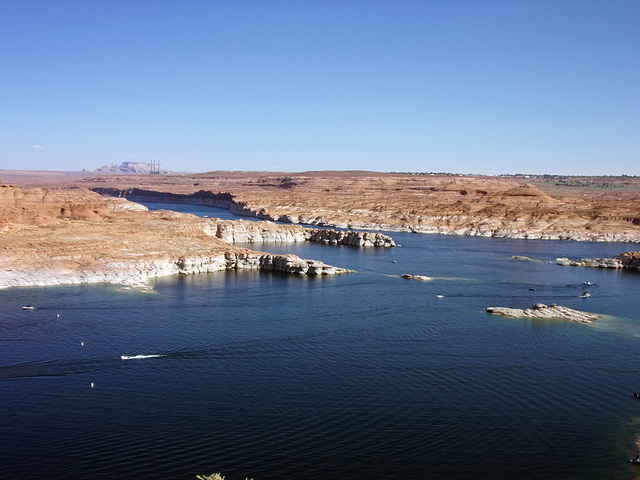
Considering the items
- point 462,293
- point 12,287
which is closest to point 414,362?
point 462,293

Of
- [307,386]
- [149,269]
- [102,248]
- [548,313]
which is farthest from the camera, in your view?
[102,248]

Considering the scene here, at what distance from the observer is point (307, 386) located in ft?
98.1

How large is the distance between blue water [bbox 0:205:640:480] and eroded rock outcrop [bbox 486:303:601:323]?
128 cm

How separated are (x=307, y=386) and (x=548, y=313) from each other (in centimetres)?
2459

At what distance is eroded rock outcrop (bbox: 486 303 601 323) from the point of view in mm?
45969

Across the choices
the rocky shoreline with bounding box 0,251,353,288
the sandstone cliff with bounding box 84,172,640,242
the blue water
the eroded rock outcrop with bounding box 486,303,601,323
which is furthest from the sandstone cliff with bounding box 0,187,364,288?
the sandstone cliff with bounding box 84,172,640,242

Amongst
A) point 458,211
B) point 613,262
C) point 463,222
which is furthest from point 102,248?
point 458,211

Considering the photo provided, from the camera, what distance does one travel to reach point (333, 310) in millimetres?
46750

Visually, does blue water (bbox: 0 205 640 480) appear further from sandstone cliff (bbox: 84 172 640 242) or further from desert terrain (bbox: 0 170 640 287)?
sandstone cliff (bbox: 84 172 640 242)

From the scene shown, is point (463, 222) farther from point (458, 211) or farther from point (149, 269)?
point (149, 269)

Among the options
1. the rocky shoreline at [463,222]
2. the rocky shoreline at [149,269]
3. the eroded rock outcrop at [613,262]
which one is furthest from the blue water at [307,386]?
the rocky shoreline at [463,222]

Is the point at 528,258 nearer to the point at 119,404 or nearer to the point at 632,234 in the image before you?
the point at 632,234

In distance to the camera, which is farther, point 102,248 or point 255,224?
point 255,224

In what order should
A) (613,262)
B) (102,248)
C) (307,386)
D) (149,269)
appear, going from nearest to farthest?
(307,386), (149,269), (102,248), (613,262)
